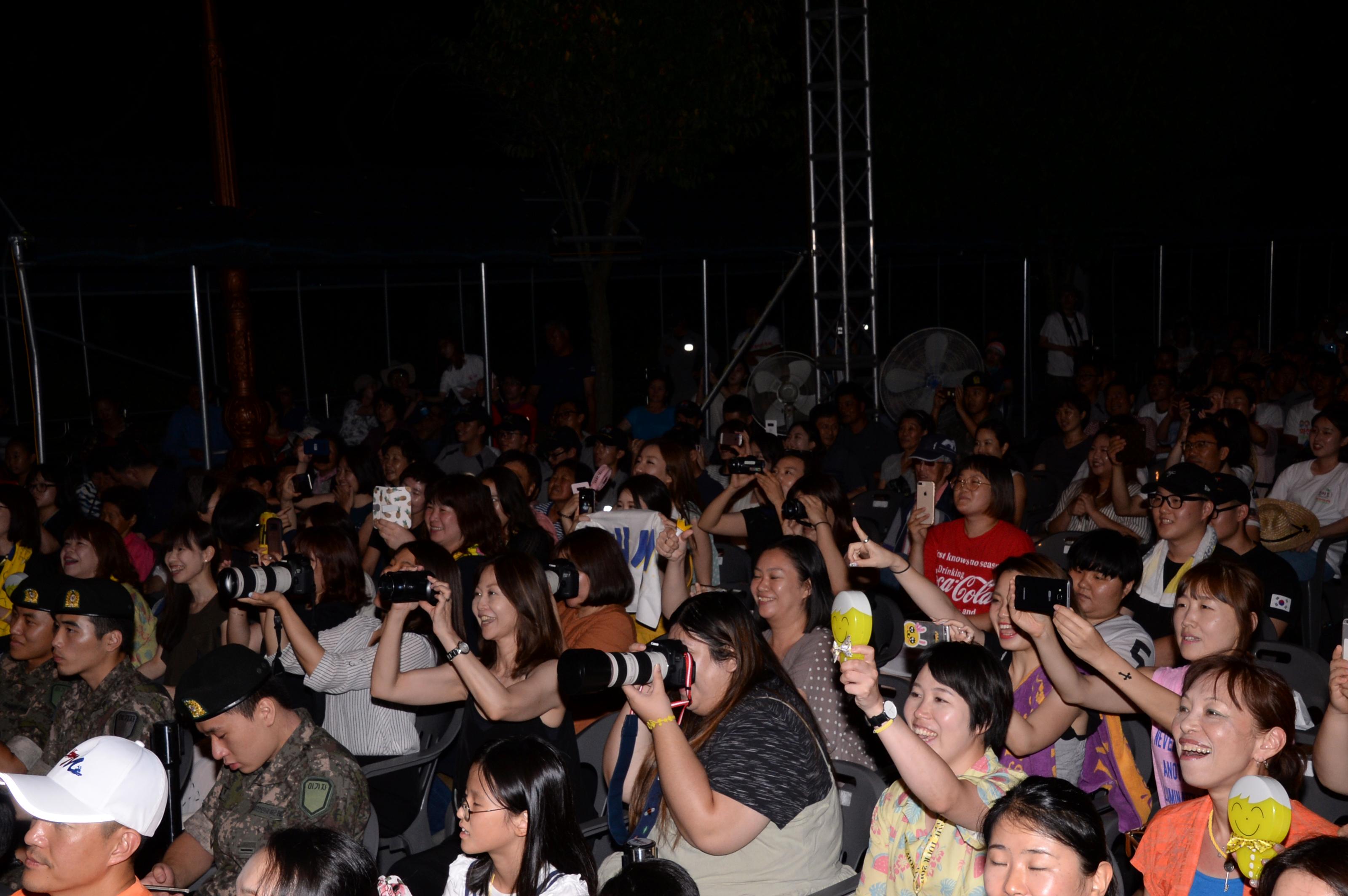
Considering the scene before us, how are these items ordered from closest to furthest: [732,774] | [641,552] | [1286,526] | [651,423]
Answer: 1. [732,774]
2. [641,552]
3. [1286,526]
4. [651,423]

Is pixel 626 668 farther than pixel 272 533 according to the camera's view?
No

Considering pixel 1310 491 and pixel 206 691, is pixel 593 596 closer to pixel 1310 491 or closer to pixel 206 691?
pixel 206 691

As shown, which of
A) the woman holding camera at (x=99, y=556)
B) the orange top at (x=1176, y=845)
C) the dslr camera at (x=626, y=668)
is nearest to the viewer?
the dslr camera at (x=626, y=668)

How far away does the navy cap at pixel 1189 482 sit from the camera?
507cm

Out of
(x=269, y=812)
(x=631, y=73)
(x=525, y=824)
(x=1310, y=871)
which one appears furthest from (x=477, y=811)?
(x=631, y=73)

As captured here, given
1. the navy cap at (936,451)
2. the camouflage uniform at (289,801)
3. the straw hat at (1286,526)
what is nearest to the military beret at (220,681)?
the camouflage uniform at (289,801)

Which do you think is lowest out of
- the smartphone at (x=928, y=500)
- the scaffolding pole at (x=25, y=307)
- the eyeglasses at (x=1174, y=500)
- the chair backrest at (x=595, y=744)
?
the chair backrest at (x=595, y=744)

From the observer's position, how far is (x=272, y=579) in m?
4.54

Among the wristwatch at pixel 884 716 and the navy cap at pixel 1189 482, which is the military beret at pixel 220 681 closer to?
the wristwatch at pixel 884 716

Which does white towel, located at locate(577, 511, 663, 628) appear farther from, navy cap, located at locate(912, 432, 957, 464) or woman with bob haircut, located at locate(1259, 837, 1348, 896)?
woman with bob haircut, located at locate(1259, 837, 1348, 896)

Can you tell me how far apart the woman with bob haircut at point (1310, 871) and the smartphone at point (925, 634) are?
114 centimetres

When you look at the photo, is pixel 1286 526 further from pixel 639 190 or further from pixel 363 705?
pixel 639 190

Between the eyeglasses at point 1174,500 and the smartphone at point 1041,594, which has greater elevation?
the smartphone at point 1041,594

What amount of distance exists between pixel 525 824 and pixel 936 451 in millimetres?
4465
